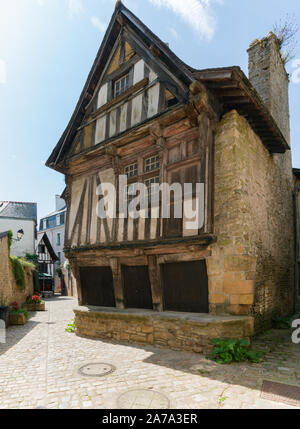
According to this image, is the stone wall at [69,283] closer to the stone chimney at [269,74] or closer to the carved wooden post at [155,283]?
the carved wooden post at [155,283]

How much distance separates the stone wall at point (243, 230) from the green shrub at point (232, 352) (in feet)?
2.14

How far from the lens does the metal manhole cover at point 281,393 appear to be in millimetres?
3143

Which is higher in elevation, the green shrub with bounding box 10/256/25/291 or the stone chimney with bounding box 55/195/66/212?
the stone chimney with bounding box 55/195/66/212

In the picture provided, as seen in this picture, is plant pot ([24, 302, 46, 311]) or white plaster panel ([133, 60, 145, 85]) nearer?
white plaster panel ([133, 60, 145, 85])

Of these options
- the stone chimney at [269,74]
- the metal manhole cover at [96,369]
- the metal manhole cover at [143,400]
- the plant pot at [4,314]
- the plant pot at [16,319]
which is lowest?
the plant pot at [16,319]

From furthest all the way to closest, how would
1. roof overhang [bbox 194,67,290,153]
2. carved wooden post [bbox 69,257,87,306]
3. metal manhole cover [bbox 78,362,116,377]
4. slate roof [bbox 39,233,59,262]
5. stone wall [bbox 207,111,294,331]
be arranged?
slate roof [bbox 39,233,59,262]
carved wooden post [bbox 69,257,87,306]
stone wall [bbox 207,111,294,331]
roof overhang [bbox 194,67,290,153]
metal manhole cover [bbox 78,362,116,377]

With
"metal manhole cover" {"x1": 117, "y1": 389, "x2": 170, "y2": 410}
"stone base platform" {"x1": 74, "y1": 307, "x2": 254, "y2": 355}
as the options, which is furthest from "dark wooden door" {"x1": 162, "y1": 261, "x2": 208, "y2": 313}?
"metal manhole cover" {"x1": 117, "y1": 389, "x2": 170, "y2": 410}

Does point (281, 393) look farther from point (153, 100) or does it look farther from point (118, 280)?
point (153, 100)

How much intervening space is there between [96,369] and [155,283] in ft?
7.93

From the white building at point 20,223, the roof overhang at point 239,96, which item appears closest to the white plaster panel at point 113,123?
the roof overhang at point 239,96

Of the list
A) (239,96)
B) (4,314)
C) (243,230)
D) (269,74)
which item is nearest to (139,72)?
(239,96)

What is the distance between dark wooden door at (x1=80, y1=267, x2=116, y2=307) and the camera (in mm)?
7859

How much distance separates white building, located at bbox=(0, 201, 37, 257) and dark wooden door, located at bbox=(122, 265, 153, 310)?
18.9 meters

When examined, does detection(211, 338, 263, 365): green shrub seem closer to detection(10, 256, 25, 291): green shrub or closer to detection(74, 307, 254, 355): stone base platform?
detection(74, 307, 254, 355): stone base platform
